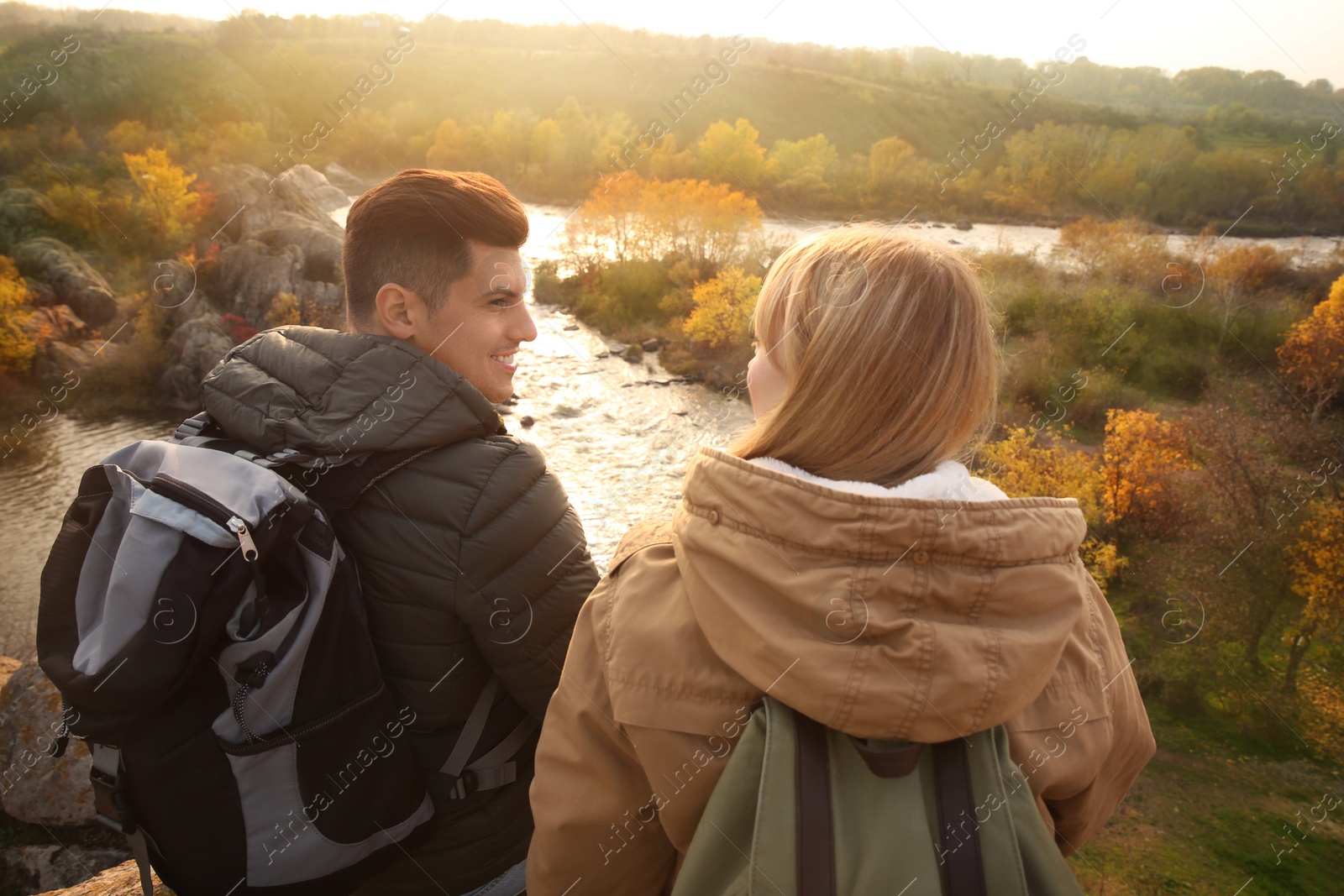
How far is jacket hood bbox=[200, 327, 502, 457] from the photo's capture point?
1.52m

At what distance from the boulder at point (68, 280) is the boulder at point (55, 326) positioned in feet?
1.24

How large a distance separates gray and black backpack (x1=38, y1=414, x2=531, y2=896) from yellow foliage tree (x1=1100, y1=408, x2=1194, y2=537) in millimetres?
12430

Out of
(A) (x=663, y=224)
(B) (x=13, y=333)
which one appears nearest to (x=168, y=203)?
(B) (x=13, y=333)

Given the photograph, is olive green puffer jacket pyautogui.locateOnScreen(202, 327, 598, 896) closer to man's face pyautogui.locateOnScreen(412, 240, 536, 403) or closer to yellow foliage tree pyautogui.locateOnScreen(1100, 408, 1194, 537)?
man's face pyautogui.locateOnScreen(412, 240, 536, 403)

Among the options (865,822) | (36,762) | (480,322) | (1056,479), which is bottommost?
(36,762)

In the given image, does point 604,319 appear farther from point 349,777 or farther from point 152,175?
point 349,777

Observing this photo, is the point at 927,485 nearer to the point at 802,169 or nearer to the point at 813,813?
the point at 813,813

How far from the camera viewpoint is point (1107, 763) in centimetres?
131

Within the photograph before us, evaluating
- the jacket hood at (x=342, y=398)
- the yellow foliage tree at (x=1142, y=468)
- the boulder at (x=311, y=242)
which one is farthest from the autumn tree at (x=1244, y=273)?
the boulder at (x=311, y=242)

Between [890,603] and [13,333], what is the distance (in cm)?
2298

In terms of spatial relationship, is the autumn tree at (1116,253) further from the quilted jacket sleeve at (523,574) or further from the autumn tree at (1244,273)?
the quilted jacket sleeve at (523,574)

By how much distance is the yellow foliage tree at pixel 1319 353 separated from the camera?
14555mm

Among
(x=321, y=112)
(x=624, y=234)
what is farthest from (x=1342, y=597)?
(x=321, y=112)

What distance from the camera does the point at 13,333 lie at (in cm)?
1658
